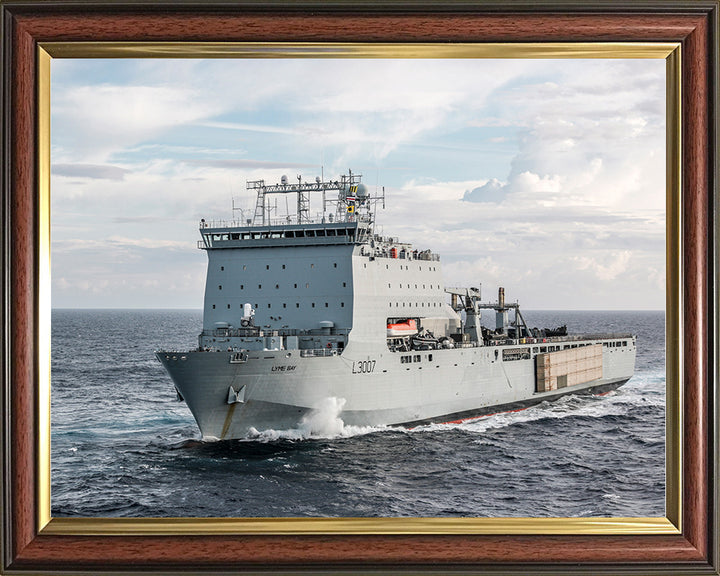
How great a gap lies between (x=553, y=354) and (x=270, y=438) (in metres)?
15.0

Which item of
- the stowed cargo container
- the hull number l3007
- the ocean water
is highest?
the hull number l3007

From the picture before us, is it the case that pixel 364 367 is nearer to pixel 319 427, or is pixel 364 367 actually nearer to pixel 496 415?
pixel 319 427

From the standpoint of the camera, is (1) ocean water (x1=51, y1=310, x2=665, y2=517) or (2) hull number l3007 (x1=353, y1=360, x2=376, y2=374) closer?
(1) ocean water (x1=51, y1=310, x2=665, y2=517)

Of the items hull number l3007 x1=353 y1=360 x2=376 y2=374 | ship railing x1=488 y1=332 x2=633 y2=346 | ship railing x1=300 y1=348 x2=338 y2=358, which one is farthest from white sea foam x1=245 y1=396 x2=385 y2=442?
ship railing x1=488 y1=332 x2=633 y2=346

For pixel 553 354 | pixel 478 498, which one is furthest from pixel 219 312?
pixel 553 354

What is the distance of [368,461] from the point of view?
753 inches

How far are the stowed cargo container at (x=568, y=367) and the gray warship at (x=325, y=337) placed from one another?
215 cm

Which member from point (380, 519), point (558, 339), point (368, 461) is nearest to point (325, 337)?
point (368, 461)

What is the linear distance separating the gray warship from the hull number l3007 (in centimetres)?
3

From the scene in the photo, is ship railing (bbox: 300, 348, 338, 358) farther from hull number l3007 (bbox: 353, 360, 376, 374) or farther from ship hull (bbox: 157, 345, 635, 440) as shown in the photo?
hull number l3007 (bbox: 353, 360, 376, 374)

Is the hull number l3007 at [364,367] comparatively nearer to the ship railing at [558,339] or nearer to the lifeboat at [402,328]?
the lifeboat at [402,328]

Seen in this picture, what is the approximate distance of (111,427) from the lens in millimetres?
23344

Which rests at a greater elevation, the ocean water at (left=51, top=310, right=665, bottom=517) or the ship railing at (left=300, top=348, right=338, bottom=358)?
the ship railing at (left=300, top=348, right=338, bottom=358)

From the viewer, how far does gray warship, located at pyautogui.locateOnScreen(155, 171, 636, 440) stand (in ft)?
69.2
